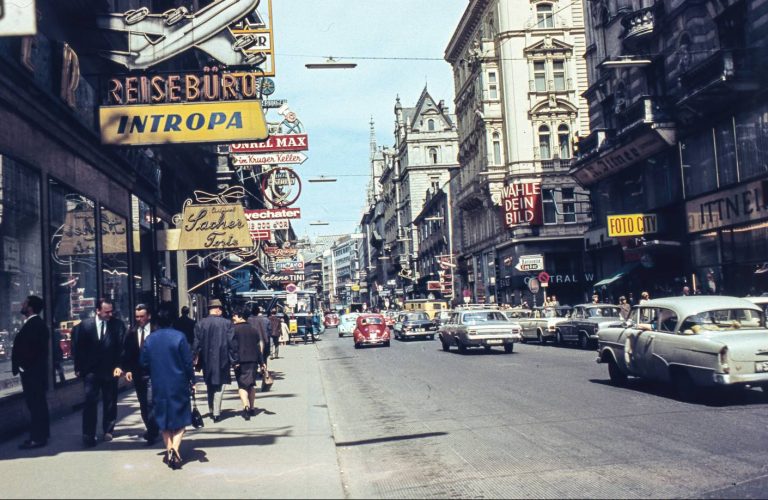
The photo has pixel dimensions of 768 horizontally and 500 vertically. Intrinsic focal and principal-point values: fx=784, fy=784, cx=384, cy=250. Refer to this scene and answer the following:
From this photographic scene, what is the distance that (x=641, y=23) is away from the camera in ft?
105

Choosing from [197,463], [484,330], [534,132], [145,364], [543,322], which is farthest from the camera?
[534,132]

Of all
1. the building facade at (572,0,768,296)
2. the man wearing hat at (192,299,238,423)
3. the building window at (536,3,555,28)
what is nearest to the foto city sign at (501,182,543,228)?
the building facade at (572,0,768,296)

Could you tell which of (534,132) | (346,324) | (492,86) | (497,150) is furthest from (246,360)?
(492,86)

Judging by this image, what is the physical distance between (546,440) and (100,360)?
19.8ft

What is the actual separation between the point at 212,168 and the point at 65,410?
868 inches

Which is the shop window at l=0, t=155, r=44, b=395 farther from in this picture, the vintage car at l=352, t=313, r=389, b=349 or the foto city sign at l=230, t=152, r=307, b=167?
the vintage car at l=352, t=313, r=389, b=349

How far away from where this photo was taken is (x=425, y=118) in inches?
4178

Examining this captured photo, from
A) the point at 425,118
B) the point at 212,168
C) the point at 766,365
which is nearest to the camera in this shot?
the point at 766,365

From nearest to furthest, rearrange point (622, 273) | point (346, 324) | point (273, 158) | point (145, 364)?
point (145, 364) → point (273, 158) → point (622, 273) → point (346, 324)

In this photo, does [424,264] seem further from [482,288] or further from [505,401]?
[505,401]

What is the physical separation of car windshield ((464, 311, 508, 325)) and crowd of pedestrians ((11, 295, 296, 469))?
554 inches

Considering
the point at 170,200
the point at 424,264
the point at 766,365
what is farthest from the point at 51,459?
the point at 424,264

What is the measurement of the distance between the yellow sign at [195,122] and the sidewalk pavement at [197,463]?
5.45m

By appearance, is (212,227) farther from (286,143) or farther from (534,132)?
(534,132)
